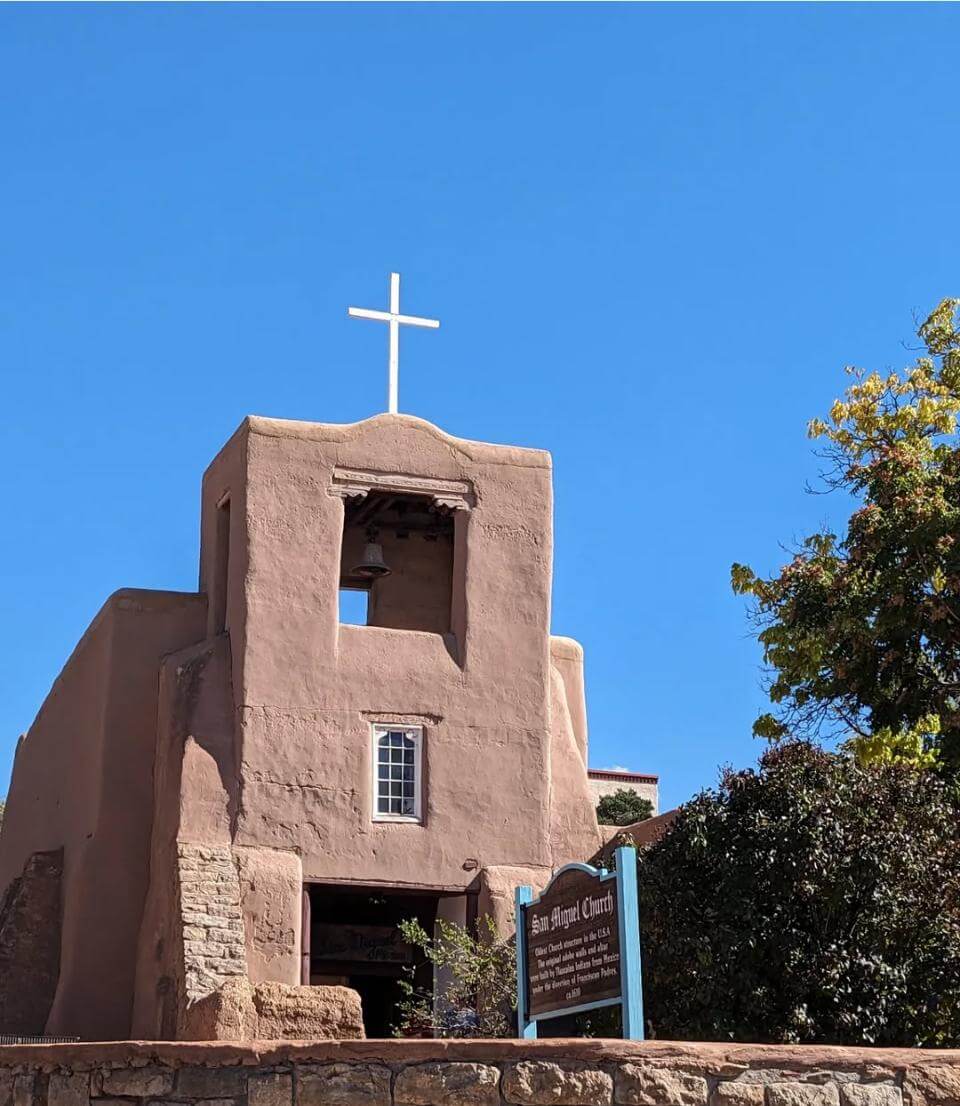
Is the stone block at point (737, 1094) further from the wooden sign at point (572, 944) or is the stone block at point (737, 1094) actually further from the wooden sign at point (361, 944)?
the wooden sign at point (361, 944)

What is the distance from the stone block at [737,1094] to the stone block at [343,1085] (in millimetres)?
1752

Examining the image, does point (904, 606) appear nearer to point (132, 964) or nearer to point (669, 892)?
point (669, 892)

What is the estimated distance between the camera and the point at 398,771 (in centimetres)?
2077

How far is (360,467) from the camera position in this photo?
2131 centimetres

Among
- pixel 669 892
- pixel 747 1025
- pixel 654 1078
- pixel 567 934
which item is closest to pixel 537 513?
pixel 669 892

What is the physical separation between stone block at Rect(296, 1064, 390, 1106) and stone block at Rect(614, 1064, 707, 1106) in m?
1.33

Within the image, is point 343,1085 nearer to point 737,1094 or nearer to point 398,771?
point 737,1094

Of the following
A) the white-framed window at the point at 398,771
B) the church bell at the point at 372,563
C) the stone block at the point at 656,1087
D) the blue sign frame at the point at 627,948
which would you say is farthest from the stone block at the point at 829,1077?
the church bell at the point at 372,563

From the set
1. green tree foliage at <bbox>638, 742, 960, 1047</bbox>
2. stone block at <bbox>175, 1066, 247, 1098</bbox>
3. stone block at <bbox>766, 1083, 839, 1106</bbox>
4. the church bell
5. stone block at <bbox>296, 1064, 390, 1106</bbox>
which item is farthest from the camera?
the church bell

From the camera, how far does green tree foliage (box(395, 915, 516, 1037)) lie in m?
17.2

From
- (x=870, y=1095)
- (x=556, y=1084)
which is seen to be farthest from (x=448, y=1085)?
(x=870, y=1095)

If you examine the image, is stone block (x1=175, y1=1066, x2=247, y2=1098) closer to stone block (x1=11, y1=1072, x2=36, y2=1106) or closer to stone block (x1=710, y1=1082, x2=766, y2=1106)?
stone block (x1=11, y1=1072, x2=36, y2=1106)

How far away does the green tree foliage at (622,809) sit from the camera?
4353cm

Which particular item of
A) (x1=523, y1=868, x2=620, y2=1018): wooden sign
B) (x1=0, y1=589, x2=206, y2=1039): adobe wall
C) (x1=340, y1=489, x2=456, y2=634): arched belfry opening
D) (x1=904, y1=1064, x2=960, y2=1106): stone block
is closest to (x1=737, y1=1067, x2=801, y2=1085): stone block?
(x1=904, y1=1064, x2=960, y2=1106): stone block
